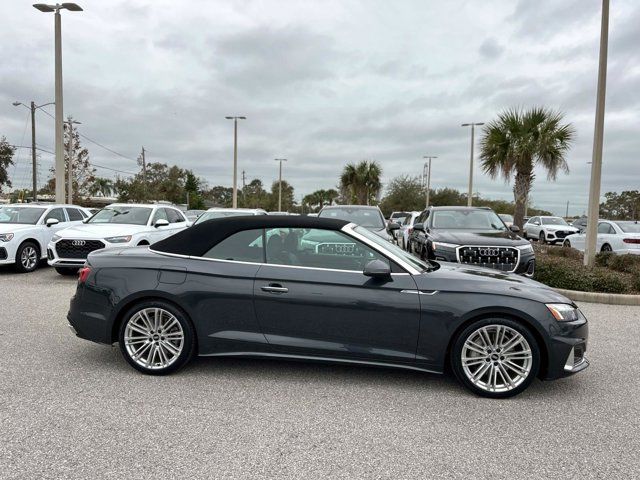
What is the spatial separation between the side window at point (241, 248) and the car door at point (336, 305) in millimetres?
163

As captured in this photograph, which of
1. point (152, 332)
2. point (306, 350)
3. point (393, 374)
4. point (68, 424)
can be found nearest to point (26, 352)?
point (152, 332)

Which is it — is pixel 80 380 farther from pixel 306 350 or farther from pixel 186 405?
pixel 306 350

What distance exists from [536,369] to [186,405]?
2.85 m

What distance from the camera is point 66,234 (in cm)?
982

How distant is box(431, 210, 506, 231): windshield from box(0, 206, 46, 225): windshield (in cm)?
954

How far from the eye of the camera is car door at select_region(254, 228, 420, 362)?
4.08 meters

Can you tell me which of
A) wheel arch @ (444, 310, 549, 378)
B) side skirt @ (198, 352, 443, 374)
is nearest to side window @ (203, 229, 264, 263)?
side skirt @ (198, 352, 443, 374)

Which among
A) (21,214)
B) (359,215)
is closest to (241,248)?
(359,215)

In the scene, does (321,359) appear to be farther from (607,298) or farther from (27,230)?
(27,230)

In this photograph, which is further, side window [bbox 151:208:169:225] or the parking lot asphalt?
side window [bbox 151:208:169:225]

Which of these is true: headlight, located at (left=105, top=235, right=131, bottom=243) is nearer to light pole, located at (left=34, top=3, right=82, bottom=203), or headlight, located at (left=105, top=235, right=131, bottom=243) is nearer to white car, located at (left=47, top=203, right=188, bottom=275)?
white car, located at (left=47, top=203, right=188, bottom=275)

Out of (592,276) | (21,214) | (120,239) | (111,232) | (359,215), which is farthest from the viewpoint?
(359,215)

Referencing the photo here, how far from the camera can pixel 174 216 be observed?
42.2 ft

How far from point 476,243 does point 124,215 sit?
806 centimetres
